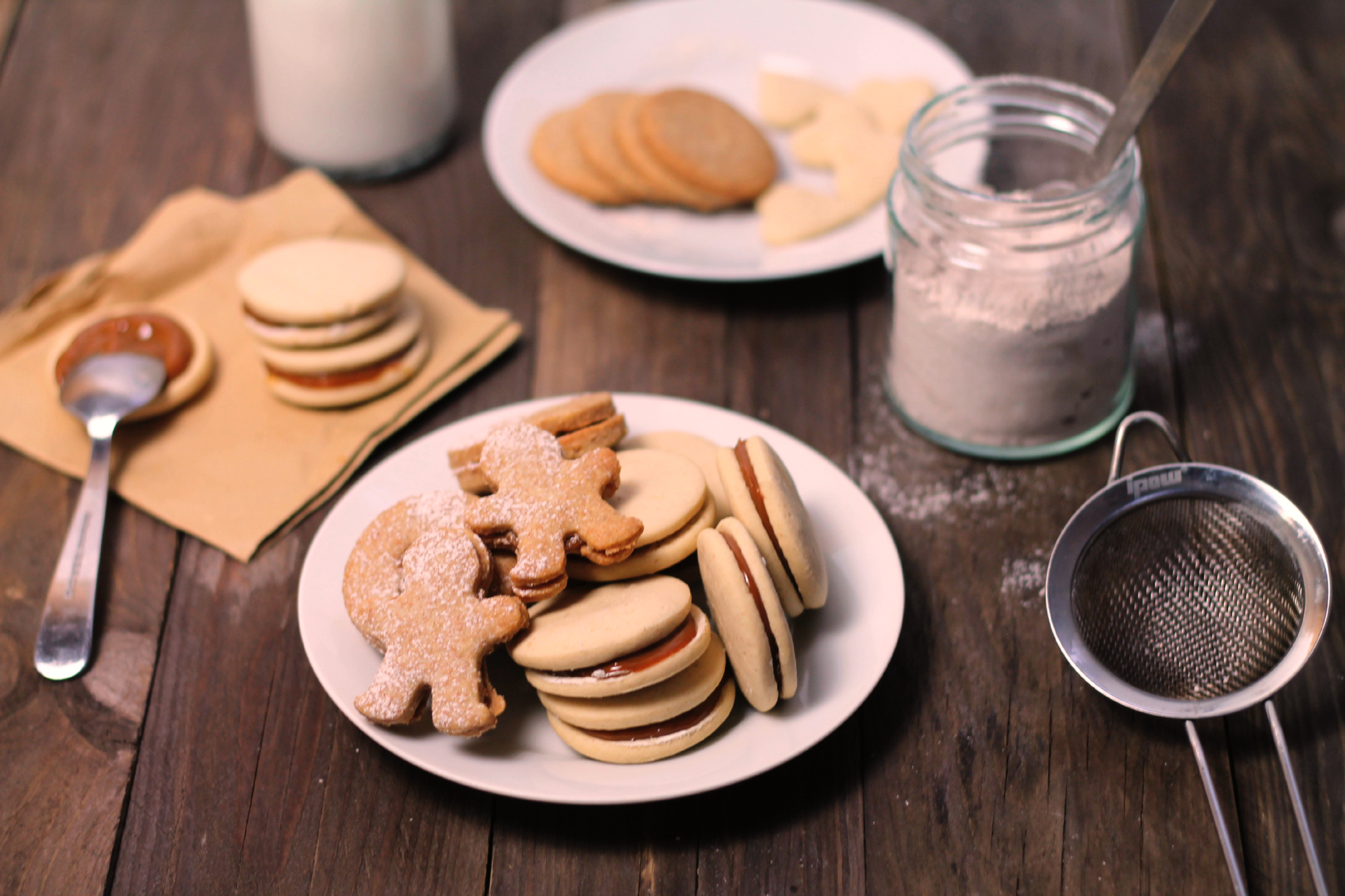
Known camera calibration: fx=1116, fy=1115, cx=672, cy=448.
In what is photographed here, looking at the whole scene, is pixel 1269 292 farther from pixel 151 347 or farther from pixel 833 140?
pixel 151 347

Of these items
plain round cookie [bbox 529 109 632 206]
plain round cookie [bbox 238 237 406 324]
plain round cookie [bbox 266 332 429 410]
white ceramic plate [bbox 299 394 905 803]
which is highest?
plain round cookie [bbox 238 237 406 324]

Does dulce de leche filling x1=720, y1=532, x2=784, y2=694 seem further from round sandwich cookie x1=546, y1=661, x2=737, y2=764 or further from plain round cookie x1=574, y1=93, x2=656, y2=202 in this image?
plain round cookie x1=574, y1=93, x2=656, y2=202

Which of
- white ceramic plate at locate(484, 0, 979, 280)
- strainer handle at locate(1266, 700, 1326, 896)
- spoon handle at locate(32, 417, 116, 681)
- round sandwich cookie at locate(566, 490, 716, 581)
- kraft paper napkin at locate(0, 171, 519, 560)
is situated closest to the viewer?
strainer handle at locate(1266, 700, 1326, 896)

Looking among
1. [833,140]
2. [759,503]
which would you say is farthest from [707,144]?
[759,503]

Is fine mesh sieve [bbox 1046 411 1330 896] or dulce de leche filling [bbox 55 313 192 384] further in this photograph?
dulce de leche filling [bbox 55 313 192 384]

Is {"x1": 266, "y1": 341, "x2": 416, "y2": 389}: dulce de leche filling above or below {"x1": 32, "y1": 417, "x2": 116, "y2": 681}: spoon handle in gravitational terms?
above

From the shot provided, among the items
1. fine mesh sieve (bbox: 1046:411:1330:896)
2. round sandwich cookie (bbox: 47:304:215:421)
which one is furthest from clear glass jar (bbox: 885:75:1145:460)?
round sandwich cookie (bbox: 47:304:215:421)

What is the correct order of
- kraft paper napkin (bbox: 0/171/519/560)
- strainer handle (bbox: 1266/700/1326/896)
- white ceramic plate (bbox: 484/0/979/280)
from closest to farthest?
strainer handle (bbox: 1266/700/1326/896) < kraft paper napkin (bbox: 0/171/519/560) < white ceramic plate (bbox: 484/0/979/280)

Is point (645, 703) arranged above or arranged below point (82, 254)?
above
